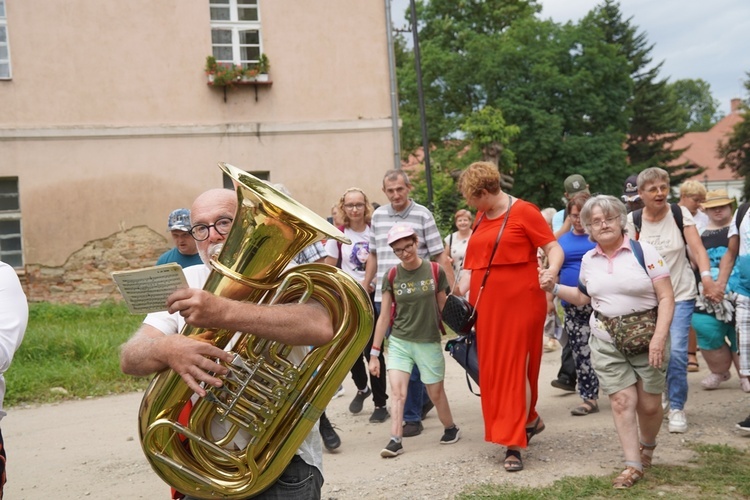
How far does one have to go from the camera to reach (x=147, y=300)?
2.13 metres

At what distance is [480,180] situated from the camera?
522 cm

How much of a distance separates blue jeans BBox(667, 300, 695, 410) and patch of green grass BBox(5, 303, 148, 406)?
5.31 m

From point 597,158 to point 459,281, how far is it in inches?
1167

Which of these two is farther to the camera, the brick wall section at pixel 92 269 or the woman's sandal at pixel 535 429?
the brick wall section at pixel 92 269

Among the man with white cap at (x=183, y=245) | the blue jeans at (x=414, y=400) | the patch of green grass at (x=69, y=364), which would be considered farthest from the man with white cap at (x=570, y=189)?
the patch of green grass at (x=69, y=364)

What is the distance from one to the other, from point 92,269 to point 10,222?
1732 mm

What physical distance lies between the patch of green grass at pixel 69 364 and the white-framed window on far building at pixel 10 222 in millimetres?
3918

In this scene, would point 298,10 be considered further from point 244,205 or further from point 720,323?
point 244,205

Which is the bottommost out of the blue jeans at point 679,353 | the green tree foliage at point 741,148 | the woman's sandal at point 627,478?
the woman's sandal at point 627,478

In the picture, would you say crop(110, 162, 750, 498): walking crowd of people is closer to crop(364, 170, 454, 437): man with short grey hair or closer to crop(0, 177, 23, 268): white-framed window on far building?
crop(364, 170, 454, 437): man with short grey hair

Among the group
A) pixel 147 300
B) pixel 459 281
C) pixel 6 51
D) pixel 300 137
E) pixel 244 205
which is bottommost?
pixel 459 281

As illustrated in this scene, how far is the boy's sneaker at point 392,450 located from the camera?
17.9 feet

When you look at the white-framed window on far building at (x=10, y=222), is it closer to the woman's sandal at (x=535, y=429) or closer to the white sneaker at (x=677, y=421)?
the woman's sandal at (x=535, y=429)

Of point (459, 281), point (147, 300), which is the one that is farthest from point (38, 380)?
point (147, 300)
